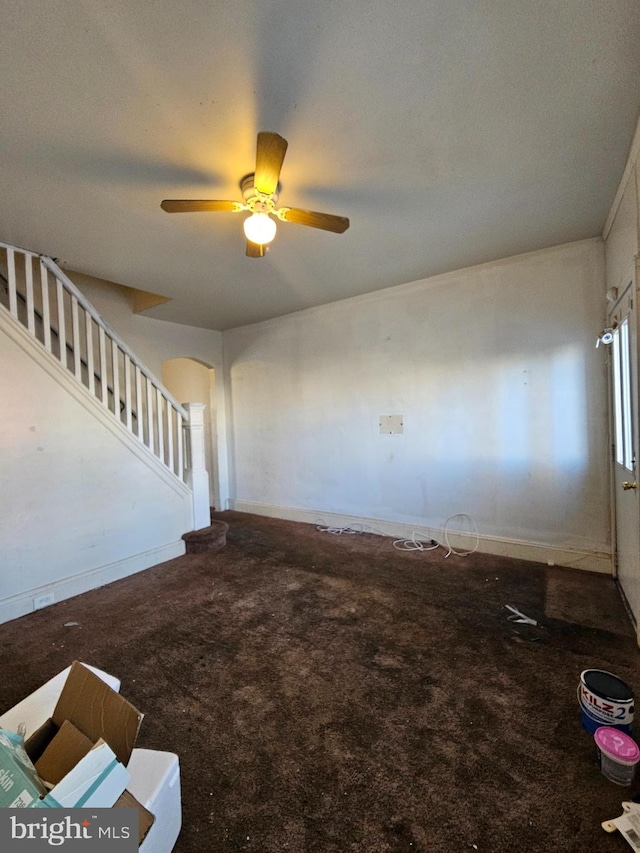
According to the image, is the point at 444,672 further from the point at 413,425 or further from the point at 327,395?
the point at 327,395

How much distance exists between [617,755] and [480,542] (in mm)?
2428

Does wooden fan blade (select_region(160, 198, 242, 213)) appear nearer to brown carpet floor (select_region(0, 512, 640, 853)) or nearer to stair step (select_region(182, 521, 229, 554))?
brown carpet floor (select_region(0, 512, 640, 853))

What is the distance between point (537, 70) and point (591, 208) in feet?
4.79

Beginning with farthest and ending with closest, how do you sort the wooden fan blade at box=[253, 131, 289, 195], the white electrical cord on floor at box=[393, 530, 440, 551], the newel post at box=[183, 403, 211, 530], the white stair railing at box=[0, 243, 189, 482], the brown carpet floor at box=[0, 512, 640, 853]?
the newel post at box=[183, 403, 211, 530]
the white electrical cord on floor at box=[393, 530, 440, 551]
the white stair railing at box=[0, 243, 189, 482]
the wooden fan blade at box=[253, 131, 289, 195]
the brown carpet floor at box=[0, 512, 640, 853]

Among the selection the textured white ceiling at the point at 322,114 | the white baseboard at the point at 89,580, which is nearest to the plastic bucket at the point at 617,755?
the textured white ceiling at the point at 322,114

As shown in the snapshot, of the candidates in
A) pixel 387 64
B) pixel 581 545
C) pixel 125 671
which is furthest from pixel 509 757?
pixel 387 64

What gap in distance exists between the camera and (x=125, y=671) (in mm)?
2039

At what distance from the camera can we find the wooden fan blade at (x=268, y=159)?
1582 millimetres

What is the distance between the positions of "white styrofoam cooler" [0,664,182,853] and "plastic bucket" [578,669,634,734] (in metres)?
1.63

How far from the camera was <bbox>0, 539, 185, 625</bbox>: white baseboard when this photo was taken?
2.67 m

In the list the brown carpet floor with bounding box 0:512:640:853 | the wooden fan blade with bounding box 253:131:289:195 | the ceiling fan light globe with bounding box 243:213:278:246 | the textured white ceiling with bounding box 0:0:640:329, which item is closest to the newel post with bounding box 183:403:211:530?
the brown carpet floor with bounding box 0:512:640:853

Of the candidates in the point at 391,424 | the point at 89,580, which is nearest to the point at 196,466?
the point at 89,580

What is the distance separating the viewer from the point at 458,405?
3756mm

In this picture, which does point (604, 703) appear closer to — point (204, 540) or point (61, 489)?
point (204, 540)
